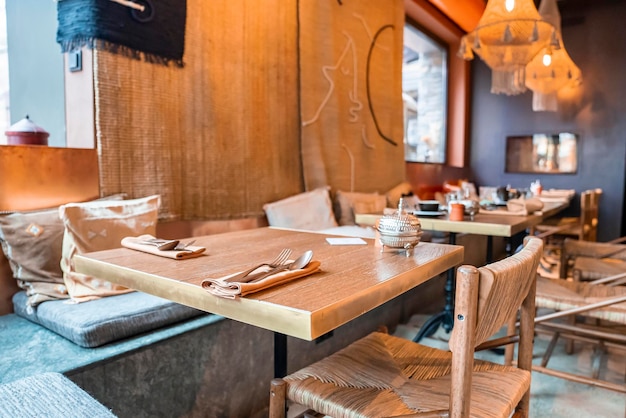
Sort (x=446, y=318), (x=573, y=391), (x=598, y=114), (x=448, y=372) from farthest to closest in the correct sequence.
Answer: (x=598, y=114) < (x=446, y=318) < (x=573, y=391) < (x=448, y=372)

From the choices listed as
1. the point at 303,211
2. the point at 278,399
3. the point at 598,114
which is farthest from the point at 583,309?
the point at 598,114

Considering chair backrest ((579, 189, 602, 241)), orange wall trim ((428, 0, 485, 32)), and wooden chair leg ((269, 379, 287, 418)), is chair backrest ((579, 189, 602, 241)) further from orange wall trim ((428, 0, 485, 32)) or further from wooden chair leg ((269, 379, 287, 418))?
wooden chair leg ((269, 379, 287, 418))

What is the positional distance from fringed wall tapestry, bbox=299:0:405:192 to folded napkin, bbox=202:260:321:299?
7.76 feet

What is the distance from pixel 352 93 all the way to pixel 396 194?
3.35 ft

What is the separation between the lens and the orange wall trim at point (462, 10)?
493cm

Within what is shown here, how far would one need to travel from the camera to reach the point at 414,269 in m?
1.16

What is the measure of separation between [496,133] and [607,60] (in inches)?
62.8

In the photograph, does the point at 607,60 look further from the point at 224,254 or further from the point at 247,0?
the point at 224,254

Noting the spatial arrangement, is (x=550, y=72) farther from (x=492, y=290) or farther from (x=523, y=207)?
(x=492, y=290)

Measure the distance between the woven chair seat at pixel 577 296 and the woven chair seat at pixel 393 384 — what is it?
85 centimetres

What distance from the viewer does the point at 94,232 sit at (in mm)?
1794

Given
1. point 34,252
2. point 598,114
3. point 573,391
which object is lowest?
point 573,391

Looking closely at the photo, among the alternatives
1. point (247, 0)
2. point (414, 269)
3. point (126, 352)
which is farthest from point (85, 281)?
point (247, 0)

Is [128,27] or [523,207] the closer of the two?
[128,27]
